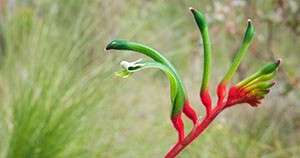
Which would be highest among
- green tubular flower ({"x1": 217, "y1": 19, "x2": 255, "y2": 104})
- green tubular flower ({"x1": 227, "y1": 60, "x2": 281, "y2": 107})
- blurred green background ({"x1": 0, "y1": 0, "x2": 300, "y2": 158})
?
blurred green background ({"x1": 0, "y1": 0, "x2": 300, "y2": 158})

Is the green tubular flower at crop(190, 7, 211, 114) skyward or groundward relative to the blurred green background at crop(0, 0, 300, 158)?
groundward

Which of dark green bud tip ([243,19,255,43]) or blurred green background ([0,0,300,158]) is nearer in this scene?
dark green bud tip ([243,19,255,43])

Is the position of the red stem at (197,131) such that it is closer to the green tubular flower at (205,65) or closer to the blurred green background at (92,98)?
the green tubular flower at (205,65)

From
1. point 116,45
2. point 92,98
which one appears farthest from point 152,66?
point 92,98

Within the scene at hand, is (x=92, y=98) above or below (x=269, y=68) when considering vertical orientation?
above

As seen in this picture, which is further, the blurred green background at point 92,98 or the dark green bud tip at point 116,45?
the blurred green background at point 92,98

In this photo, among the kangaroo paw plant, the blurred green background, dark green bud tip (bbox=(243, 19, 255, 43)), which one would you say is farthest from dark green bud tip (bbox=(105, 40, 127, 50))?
the blurred green background

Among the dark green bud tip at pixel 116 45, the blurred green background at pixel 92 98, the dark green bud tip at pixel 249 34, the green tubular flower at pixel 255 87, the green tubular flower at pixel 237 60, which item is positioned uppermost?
the blurred green background at pixel 92 98

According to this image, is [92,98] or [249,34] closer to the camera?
[249,34]

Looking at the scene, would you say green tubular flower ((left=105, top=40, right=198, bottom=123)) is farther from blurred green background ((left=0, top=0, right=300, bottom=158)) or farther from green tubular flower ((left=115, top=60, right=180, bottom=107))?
blurred green background ((left=0, top=0, right=300, bottom=158))

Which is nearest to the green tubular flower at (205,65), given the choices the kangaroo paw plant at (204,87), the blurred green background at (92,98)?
the kangaroo paw plant at (204,87)

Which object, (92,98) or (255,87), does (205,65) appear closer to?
(255,87)

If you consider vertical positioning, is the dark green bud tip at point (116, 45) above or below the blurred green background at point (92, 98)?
below
